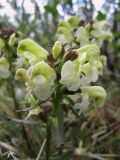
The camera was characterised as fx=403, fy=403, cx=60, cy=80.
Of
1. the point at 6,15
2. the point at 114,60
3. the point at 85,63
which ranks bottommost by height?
the point at 114,60

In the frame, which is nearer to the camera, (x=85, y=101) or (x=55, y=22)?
(x=85, y=101)

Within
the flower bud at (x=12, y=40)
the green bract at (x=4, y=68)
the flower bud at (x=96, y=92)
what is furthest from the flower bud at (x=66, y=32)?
the flower bud at (x=96, y=92)

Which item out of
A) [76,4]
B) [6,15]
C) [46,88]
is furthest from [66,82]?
[6,15]

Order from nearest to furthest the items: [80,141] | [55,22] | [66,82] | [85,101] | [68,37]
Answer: [66,82], [85,101], [68,37], [80,141], [55,22]

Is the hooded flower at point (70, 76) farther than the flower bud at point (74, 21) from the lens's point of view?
No

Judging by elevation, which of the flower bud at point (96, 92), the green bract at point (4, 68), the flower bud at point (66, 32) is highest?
the flower bud at point (66, 32)

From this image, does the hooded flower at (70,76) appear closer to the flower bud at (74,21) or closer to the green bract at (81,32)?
the green bract at (81,32)

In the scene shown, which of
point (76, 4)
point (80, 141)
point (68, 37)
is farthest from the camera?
point (76, 4)

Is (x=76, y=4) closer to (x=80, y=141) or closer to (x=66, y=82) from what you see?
(x=80, y=141)

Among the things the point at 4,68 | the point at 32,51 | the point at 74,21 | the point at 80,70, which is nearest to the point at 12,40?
the point at 4,68

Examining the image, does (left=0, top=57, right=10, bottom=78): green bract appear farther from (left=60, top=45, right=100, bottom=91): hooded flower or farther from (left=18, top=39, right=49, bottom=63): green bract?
(left=60, top=45, right=100, bottom=91): hooded flower

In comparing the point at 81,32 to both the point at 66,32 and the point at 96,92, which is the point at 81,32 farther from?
the point at 96,92
